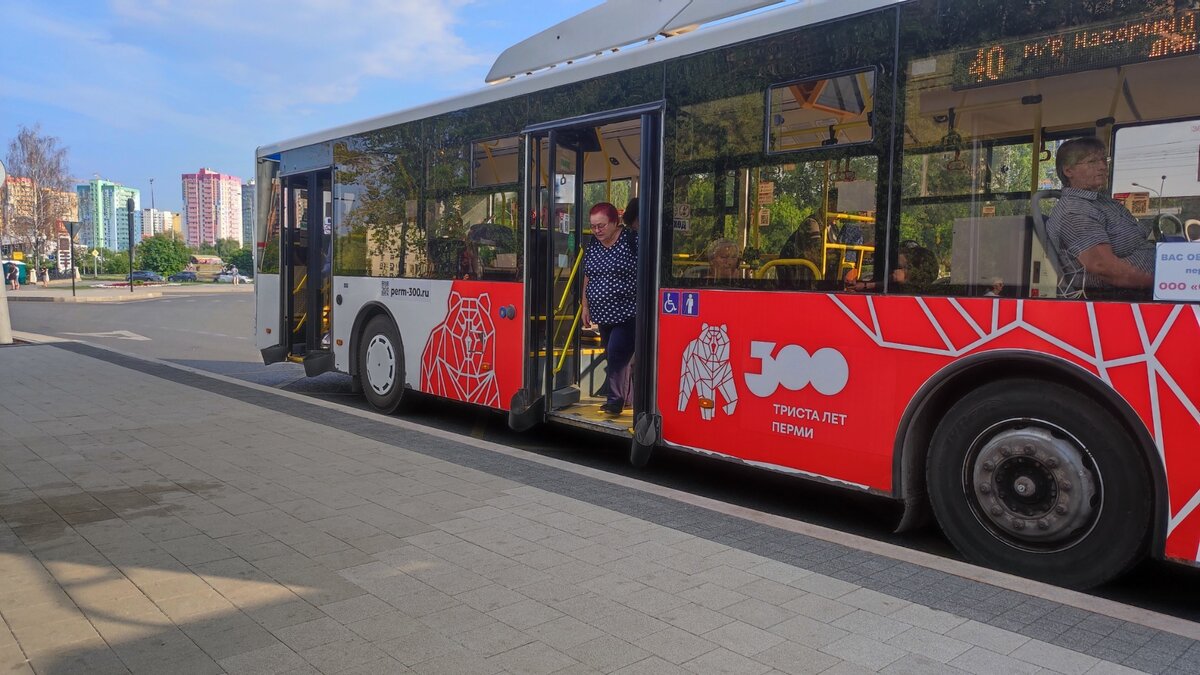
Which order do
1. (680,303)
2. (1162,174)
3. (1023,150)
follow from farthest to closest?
(680,303), (1023,150), (1162,174)

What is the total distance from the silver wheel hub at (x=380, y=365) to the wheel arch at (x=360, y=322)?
235 millimetres

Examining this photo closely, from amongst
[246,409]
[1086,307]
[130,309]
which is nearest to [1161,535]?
[1086,307]

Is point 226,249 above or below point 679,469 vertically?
above

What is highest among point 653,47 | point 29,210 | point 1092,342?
point 29,210

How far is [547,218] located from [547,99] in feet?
3.23

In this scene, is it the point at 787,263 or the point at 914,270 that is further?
the point at 787,263

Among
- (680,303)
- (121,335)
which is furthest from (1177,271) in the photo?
(121,335)

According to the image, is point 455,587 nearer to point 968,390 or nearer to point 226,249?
point 968,390

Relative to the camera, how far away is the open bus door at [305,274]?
10.6 metres

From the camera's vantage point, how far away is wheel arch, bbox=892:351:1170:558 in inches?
158

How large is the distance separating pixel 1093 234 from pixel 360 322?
7598 mm

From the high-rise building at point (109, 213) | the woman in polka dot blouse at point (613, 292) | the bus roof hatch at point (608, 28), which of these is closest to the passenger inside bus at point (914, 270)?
the bus roof hatch at point (608, 28)

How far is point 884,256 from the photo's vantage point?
16.3 feet

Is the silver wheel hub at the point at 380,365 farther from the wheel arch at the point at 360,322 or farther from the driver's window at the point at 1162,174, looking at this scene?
the driver's window at the point at 1162,174
